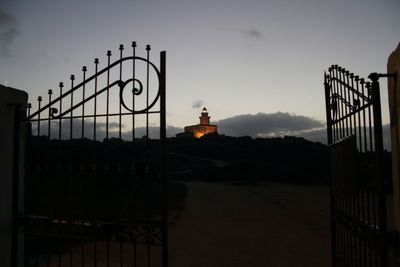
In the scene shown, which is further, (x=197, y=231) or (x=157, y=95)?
(x=197, y=231)

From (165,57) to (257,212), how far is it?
13.0 metres

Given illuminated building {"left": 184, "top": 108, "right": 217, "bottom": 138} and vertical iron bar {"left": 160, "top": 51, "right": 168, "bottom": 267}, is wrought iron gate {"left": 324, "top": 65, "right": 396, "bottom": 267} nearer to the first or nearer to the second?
vertical iron bar {"left": 160, "top": 51, "right": 168, "bottom": 267}

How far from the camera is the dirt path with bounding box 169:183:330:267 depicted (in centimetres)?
849

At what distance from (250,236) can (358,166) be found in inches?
308

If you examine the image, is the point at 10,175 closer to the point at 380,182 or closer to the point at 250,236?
the point at 380,182

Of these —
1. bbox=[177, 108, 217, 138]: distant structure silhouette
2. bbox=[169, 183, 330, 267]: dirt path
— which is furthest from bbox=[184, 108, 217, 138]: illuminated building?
bbox=[169, 183, 330, 267]: dirt path

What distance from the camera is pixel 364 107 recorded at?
3.63 metres

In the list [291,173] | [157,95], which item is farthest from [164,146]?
[291,173]

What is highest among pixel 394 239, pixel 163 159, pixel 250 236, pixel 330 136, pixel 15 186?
pixel 330 136

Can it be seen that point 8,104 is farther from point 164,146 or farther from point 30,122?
point 164,146

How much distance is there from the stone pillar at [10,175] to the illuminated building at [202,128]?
89.4 metres

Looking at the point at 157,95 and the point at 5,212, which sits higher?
the point at 157,95

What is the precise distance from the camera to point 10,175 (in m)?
4.99

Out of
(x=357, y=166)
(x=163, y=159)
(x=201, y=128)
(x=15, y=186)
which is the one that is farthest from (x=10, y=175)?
(x=201, y=128)
